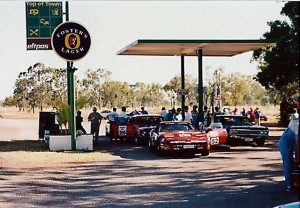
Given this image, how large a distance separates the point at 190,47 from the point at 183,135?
9854 millimetres

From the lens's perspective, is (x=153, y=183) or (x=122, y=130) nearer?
(x=153, y=183)

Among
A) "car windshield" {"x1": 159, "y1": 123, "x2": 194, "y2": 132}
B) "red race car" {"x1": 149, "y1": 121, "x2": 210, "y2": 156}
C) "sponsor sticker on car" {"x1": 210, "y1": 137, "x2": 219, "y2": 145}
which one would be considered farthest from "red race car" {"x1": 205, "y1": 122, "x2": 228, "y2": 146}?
"red race car" {"x1": 149, "y1": 121, "x2": 210, "y2": 156}

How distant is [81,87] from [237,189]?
89885 mm

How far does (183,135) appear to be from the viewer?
59.6 feet

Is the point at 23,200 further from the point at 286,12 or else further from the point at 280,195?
the point at 286,12

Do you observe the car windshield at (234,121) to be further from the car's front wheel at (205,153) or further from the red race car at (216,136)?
the car's front wheel at (205,153)

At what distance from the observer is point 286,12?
3150cm

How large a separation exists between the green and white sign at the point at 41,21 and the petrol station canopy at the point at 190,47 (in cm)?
371

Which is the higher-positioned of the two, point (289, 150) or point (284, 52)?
point (284, 52)

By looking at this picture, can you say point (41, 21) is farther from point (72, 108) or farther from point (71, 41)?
point (72, 108)

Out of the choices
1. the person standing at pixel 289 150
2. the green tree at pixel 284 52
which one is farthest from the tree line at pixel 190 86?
the person standing at pixel 289 150

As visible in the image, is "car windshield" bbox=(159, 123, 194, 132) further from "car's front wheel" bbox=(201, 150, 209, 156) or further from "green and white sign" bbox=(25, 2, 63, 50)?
"green and white sign" bbox=(25, 2, 63, 50)

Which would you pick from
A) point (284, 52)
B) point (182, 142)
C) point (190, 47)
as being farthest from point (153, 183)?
point (284, 52)

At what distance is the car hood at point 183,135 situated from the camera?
18.0 m
